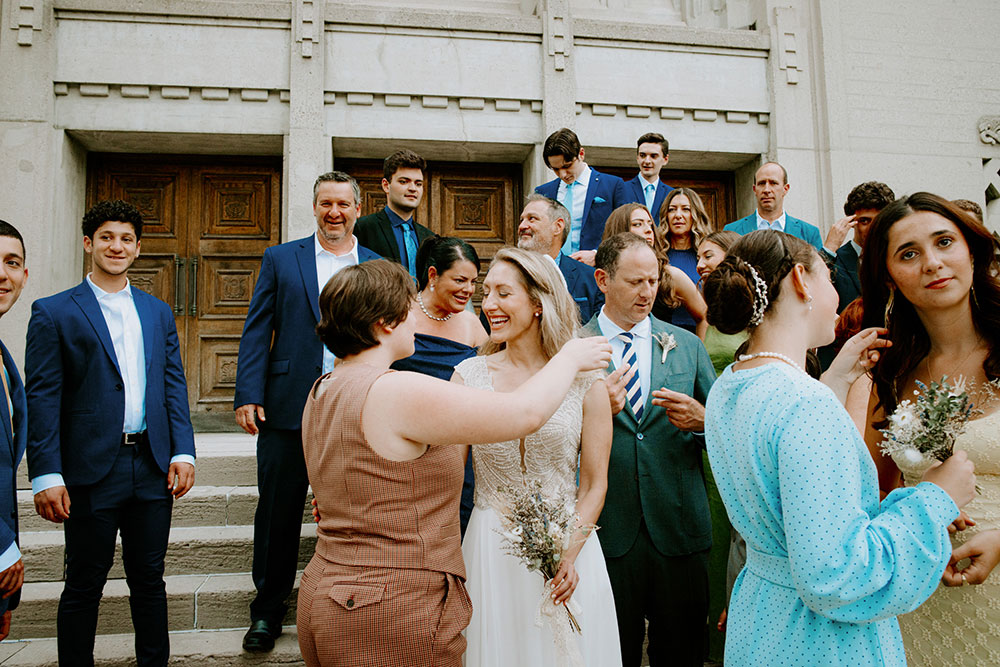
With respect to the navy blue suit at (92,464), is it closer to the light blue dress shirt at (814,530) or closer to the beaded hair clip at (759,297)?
the light blue dress shirt at (814,530)

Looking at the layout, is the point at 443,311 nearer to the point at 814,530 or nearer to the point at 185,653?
the point at 185,653

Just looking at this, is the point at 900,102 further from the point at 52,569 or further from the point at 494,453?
the point at 52,569

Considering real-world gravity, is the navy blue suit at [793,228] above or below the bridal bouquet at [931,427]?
above

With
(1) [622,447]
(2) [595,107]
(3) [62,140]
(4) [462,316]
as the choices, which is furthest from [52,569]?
(2) [595,107]

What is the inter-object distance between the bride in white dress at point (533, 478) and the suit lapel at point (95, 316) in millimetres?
1797

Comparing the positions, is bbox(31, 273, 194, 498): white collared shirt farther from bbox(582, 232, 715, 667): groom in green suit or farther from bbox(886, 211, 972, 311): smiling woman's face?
bbox(886, 211, 972, 311): smiling woman's face

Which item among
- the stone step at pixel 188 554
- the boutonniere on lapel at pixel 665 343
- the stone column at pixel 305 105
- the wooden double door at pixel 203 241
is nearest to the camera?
the boutonniere on lapel at pixel 665 343

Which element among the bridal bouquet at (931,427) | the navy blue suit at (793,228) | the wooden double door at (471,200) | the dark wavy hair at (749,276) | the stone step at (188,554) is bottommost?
the stone step at (188,554)

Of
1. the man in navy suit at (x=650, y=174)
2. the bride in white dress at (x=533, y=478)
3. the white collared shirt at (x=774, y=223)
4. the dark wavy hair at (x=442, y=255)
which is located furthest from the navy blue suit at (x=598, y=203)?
the bride in white dress at (x=533, y=478)

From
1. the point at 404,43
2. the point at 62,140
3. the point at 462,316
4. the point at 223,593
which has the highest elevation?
the point at 404,43

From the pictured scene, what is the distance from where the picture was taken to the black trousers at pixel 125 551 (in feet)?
10.4

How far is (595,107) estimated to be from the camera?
730cm

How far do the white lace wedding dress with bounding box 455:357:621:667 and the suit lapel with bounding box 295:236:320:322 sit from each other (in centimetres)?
173

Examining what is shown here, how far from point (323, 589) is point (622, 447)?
5.22ft
